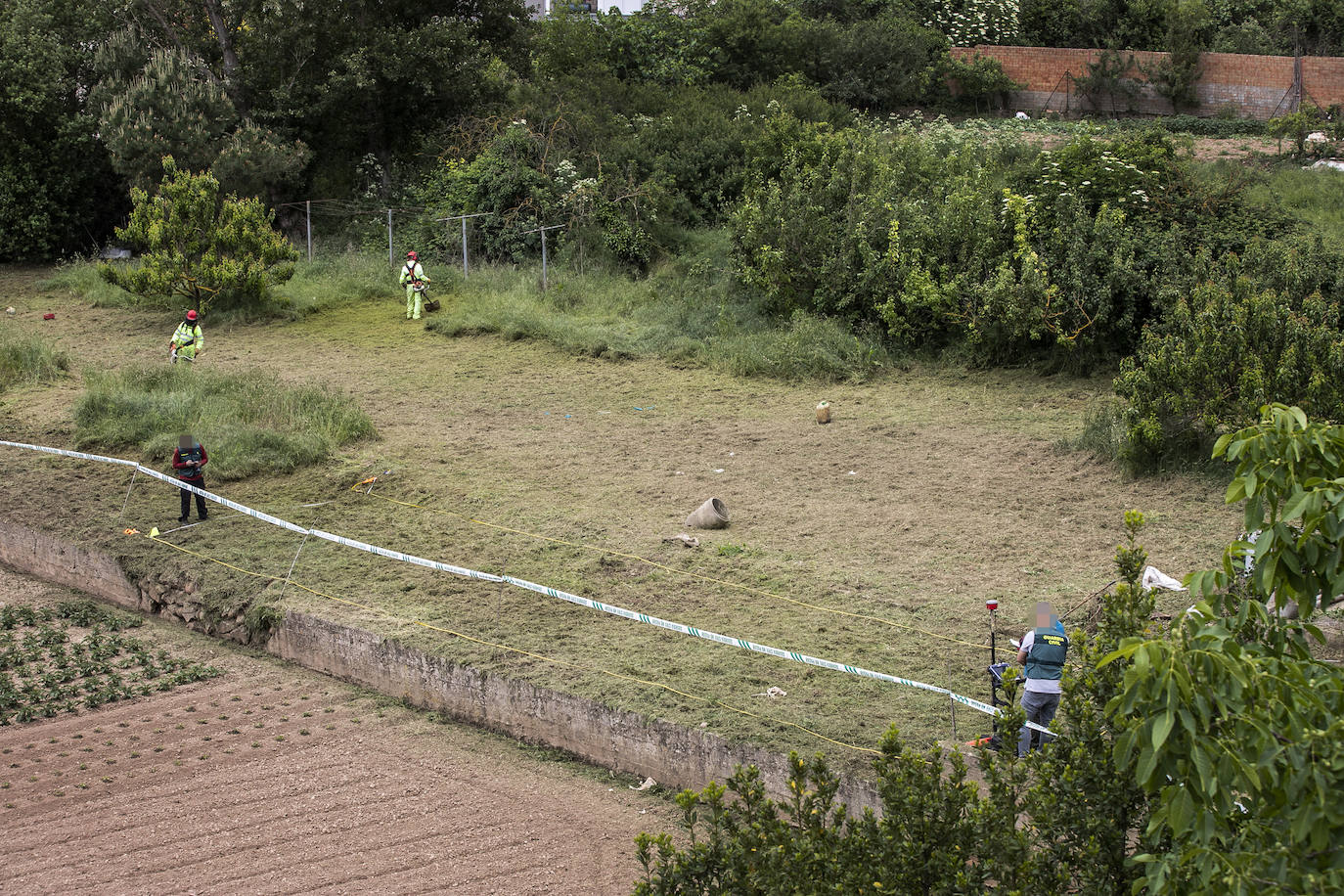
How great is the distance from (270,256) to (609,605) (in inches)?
553

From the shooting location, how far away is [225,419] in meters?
14.3

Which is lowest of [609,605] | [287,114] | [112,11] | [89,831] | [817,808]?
[89,831]

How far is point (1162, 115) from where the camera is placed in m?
31.2

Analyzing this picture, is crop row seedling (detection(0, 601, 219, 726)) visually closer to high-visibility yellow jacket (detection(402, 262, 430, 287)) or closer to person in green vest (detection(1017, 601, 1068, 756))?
person in green vest (detection(1017, 601, 1068, 756))

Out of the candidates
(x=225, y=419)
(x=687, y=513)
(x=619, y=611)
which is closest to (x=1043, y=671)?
(x=619, y=611)

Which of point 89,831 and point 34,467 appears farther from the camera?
point 34,467

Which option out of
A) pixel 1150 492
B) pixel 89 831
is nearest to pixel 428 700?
pixel 89 831

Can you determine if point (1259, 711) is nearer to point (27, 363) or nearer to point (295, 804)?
point (295, 804)

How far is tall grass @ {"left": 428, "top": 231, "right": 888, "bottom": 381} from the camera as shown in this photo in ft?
56.4

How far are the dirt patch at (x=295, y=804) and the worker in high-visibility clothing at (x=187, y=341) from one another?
913 centimetres

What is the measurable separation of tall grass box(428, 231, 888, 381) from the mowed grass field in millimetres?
501

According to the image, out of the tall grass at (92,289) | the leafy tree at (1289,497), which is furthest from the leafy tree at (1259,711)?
the tall grass at (92,289)

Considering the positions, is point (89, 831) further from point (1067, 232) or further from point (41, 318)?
point (41, 318)

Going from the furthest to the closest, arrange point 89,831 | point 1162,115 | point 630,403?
point 1162,115 → point 630,403 → point 89,831
